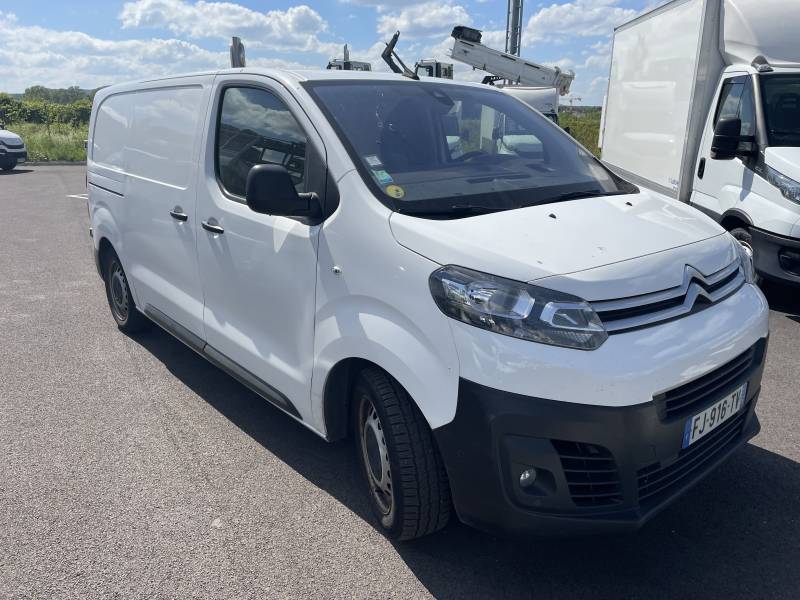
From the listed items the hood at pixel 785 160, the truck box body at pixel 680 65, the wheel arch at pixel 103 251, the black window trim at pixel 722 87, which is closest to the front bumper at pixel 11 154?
the wheel arch at pixel 103 251

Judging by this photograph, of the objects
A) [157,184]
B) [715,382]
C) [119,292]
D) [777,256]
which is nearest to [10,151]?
[119,292]

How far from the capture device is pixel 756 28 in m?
6.16

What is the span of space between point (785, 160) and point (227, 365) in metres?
4.56

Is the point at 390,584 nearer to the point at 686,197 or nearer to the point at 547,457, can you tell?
the point at 547,457

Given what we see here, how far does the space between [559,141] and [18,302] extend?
5359 millimetres

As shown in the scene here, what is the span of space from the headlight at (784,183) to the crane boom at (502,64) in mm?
11677

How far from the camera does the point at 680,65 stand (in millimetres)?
6957

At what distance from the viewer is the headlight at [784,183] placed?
5224 mm

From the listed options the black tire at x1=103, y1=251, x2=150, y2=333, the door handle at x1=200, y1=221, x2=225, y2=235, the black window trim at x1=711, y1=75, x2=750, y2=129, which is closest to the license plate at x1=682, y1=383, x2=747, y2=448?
the door handle at x1=200, y1=221, x2=225, y2=235

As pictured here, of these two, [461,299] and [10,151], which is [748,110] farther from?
[10,151]

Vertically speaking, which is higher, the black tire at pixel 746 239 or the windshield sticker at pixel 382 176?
the windshield sticker at pixel 382 176

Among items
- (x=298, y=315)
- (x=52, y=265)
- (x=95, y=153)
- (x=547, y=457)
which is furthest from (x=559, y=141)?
(x=52, y=265)

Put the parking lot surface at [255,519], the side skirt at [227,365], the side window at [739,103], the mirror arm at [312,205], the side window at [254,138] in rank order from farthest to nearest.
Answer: the side window at [739,103]
the side skirt at [227,365]
the side window at [254,138]
the mirror arm at [312,205]
the parking lot surface at [255,519]

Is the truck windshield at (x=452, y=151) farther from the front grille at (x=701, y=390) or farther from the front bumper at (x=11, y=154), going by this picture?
the front bumper at (x=11, y=154)
